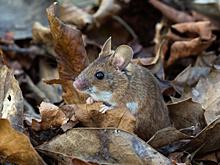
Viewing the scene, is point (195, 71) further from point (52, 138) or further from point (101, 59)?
point (52, 138)

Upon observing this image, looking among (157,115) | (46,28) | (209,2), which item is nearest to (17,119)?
(157,115)

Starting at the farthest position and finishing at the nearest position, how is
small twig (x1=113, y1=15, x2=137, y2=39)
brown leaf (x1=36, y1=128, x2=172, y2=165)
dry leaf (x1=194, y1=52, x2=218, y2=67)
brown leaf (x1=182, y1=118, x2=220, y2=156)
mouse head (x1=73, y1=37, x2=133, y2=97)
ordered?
small twig (x1=113, y1=15, x2=137, y2=39), dry leaf (x1=194, y1=52, x2=218, y2=67), mouse head (x1=73, y1=37, x2=133, y2=97), brown leaf (x1=182, y1=118, x2=220, y2=156), brown leaf (x1=36, y1=128, x2=172, y2=165)

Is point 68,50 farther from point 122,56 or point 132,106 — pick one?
point 132,106

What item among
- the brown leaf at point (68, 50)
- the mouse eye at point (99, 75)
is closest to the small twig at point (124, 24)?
the brown leaf at point (68, 50)

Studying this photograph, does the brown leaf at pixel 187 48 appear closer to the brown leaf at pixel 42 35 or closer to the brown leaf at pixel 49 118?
the brown leaf at pixel 42 35

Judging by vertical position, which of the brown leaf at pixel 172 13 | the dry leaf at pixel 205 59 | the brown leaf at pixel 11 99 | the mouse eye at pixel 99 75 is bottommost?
the dry leaf at pixel 205 59

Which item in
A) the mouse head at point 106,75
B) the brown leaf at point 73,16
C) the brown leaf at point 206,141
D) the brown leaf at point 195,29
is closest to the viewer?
the brown leaf at point 206,141

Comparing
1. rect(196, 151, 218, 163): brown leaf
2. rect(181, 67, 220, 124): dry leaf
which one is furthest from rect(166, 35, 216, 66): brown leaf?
rect(196, 151, 218, 163): brown leaf

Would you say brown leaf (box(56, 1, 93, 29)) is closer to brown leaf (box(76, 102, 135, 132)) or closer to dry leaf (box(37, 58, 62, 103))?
dry leaf (box(37, 58, 62, 103))
